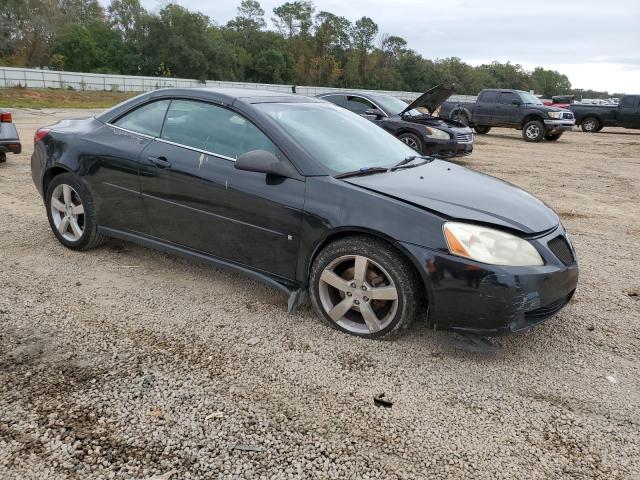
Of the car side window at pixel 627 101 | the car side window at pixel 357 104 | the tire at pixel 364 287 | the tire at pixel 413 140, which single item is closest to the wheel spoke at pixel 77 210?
the tire at pixel 364 287

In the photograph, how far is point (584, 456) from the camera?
7.90ft

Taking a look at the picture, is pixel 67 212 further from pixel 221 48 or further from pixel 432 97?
pixel 221 48

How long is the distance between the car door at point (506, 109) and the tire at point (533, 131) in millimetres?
Answer: 493

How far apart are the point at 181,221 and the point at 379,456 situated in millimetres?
2291

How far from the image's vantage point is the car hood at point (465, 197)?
10.3ft

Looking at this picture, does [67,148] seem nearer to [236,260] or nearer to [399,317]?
[236,260]

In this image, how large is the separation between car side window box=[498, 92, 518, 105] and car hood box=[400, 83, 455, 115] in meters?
8.77

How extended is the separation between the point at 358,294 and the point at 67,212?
112 inches

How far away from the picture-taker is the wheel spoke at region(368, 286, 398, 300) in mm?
3168

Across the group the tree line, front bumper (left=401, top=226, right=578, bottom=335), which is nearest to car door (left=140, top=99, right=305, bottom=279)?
front bumper (left=401, top=226, right=578, bottom=335)

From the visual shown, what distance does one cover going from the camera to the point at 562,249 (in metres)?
3.31

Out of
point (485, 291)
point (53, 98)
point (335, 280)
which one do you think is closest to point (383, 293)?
point (335, 280)

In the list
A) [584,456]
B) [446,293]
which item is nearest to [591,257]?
[446,293]

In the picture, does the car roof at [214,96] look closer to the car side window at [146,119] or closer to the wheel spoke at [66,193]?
the car side window at [146,119]
